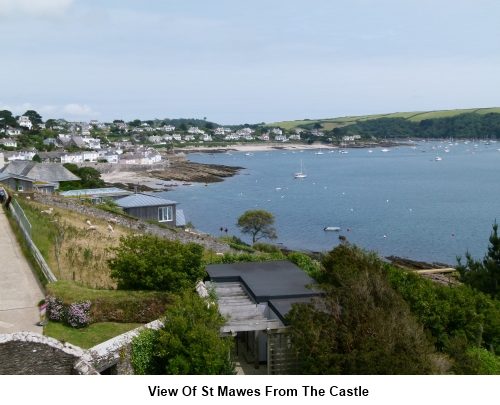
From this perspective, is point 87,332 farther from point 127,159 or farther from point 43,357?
point 127,159

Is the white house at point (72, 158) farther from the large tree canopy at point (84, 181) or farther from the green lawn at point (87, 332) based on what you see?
the green lawn at point (87, 332)

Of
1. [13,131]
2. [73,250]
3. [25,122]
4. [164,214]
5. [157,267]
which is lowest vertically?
[164,214]

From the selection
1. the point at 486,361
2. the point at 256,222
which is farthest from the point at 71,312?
the point at 256,222

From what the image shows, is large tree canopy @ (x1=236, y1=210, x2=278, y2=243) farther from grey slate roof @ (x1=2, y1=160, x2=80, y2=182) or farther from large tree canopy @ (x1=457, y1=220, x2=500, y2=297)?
large tree canopy @ (x1=457, y1=220, x2=500, y2=297)

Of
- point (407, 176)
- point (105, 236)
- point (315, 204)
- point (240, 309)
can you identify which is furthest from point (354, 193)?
point (240, 309)

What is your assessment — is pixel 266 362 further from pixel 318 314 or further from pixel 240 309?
pixel 318 314

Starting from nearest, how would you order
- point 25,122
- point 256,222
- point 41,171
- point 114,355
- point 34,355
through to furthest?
point 34,355, point 114,355, point 256,222, point 41,171, point 25,122

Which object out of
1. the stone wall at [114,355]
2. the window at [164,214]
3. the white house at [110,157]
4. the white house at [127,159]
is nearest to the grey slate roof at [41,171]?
the window at [164,214]
